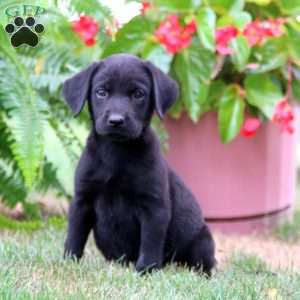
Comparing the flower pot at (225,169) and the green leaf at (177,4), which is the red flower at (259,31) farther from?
the flower pot at (225,169)

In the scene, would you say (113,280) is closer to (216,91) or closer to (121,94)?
(121,94)

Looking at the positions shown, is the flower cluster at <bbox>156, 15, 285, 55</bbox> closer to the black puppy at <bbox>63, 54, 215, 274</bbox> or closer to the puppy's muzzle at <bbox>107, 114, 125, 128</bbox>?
the black puppy at <bbox>63, 54, 215, 274</bbox>

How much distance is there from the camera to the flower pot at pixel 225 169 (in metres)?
4.79

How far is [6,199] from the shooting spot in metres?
4.38

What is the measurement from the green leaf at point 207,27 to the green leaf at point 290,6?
584mm

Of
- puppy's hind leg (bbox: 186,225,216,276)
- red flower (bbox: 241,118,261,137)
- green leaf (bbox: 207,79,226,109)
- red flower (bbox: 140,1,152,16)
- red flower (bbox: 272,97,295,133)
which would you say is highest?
red flower (bbox: 140,1,152,16)

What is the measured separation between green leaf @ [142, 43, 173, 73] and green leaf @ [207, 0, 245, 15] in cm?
48

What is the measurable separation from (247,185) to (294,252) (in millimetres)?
745

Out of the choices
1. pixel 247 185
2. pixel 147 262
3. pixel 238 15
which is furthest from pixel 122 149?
pixel 247 185

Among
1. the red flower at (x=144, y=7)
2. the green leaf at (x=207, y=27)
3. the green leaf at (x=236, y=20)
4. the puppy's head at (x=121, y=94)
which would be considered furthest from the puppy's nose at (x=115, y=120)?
the red flower at (x=144, y=7)

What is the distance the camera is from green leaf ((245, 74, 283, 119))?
4.44 metres

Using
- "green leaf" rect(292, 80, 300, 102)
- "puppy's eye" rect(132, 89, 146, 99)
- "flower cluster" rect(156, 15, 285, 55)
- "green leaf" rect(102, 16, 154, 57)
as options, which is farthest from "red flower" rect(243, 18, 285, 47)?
Result: "puppy's eye" rect(132, 89, 146, 99)

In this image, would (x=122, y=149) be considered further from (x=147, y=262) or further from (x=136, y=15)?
(x=136, y=15)

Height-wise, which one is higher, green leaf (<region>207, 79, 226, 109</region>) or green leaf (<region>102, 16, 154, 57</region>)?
green leaf (<region>102, 16, 154, 57</region>)
